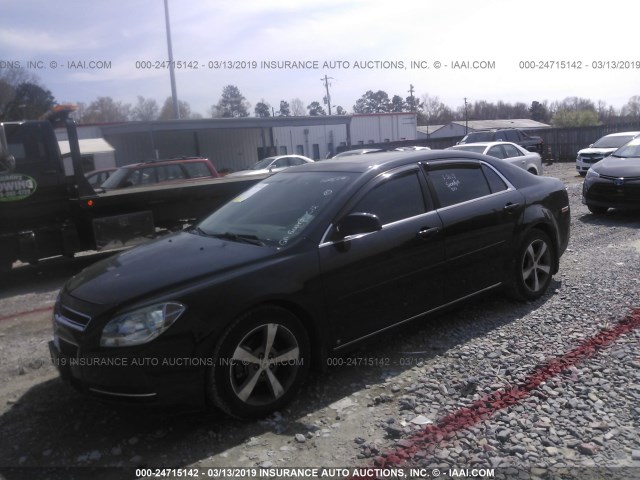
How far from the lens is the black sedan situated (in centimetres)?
972

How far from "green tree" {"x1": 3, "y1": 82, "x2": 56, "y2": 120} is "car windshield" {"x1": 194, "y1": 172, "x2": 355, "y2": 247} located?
28.5m

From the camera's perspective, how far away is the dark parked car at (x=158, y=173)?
12.5 metres

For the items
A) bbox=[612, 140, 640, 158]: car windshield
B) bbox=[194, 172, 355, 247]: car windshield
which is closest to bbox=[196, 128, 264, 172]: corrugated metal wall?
bbox=[612, 140, 640, 158]: car windshield

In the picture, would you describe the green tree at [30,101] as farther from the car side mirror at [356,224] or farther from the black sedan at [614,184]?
the car side mirror at [356,224]

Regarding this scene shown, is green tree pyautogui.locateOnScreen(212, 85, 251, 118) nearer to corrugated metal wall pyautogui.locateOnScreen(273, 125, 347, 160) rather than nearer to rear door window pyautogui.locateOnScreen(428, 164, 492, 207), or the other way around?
corrugated metal wall pyautogui.locateOnScreen(273, 125, 347, 160)

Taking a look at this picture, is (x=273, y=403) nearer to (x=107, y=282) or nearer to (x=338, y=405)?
(x=338, y=405)

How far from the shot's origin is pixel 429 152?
502cm

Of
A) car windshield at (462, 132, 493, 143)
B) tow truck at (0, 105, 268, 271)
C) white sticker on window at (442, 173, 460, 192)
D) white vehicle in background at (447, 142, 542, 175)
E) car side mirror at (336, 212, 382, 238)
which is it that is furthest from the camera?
car windshield at (462, 132, 493, 143)

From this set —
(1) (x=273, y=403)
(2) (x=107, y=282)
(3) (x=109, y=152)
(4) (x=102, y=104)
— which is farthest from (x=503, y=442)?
(4) (x=102, y=104)

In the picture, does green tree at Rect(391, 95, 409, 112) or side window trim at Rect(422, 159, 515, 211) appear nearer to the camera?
side window trim at Rect(422, 159, 515, 211)

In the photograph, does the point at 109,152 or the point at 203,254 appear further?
the point at 109,152

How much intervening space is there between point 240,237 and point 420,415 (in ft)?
5.80

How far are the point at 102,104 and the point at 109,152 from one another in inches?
1403

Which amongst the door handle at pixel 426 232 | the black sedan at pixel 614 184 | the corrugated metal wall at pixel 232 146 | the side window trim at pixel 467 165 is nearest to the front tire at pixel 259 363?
the door handle at pixel 426 232
